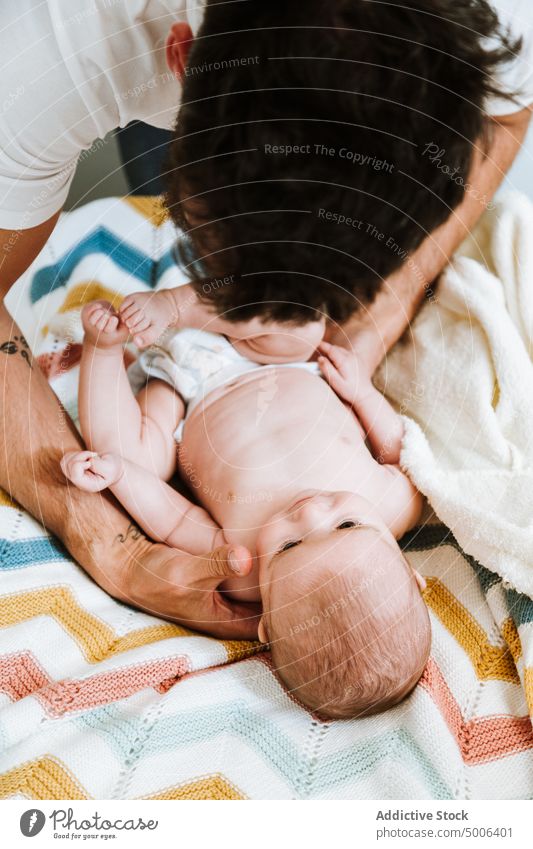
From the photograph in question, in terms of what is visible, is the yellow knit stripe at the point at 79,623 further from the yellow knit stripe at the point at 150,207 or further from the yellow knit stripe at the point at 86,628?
the yellow knit stripe at the point at 150,207

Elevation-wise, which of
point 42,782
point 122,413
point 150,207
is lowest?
point 42,782

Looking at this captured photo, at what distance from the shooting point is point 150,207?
1.20 ft

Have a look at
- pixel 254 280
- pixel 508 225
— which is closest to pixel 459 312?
pixel 508 225

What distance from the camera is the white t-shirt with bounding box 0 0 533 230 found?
0.34 m

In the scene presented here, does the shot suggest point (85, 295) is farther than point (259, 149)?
Yes

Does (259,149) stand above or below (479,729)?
above

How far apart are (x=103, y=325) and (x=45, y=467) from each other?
0.33 feet

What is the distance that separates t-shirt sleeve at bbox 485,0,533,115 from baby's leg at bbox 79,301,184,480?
23 cm

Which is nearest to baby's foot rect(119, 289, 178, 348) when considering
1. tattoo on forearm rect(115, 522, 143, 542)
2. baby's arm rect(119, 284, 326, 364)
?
baby's arm rect(119, 284, 326, 364)

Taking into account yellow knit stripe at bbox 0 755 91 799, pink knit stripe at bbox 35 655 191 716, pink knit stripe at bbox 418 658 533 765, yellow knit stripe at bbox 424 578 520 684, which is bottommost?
yellow knit stripe at bbox 0 755 91 799

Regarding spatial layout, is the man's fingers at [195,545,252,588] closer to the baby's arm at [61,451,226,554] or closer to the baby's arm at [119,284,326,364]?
the baby's arm at [61,451,226,554]

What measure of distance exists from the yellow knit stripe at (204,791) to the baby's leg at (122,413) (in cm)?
16

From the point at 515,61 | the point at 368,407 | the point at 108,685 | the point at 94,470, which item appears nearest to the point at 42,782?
the point at 108,685

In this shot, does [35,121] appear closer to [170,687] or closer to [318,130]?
[318,130]
